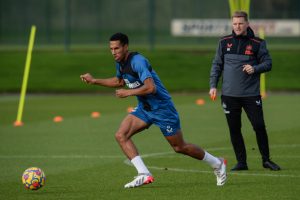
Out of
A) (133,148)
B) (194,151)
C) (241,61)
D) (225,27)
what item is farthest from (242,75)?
(225,27)

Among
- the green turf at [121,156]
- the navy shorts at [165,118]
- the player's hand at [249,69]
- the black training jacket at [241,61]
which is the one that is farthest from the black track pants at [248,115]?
the navy shorts at [165,118]

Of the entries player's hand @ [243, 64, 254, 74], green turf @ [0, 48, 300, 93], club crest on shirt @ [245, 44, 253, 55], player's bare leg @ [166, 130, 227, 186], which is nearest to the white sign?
green turf @ [0, 48, 300, 93]

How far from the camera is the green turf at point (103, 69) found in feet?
108

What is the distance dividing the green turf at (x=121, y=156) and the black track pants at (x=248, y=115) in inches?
13.5

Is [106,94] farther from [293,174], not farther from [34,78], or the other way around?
[293,174]

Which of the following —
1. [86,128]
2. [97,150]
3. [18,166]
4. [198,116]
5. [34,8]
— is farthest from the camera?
[34,8]

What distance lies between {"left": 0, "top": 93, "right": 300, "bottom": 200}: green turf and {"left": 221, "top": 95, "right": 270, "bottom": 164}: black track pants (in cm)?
34

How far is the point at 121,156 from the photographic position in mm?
15250

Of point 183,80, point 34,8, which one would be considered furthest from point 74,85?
point 34,8

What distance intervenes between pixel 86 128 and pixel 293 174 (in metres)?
8.31

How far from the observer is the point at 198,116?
2266cm

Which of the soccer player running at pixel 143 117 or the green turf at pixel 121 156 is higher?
the soccer player running at pixel 143 117

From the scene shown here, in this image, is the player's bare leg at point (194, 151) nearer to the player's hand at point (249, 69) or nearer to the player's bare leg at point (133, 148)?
the player's bare leg at point (133, 148)

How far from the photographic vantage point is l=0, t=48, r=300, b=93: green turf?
3281 centimetres
